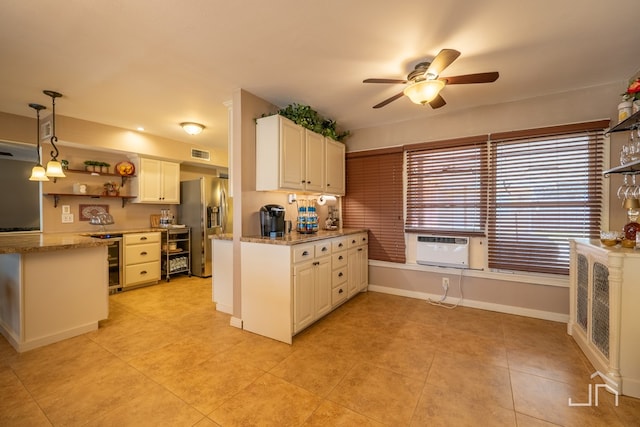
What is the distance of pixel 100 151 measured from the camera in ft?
13.9

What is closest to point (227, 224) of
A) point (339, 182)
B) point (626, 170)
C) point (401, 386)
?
point (339, 182)

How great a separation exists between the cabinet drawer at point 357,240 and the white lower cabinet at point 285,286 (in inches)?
19.5

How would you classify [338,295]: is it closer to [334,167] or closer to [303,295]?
[303,295]

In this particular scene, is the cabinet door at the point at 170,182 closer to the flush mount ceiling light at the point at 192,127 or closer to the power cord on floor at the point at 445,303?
the flush mount ceiling light at the point at 192,127

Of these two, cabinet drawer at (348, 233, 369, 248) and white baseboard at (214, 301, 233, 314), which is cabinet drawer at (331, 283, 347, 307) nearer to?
cabinet drawer at (348, 233, 369, 248)

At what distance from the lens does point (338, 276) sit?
10.5ft

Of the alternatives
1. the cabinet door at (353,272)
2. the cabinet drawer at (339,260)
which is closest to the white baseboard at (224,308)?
the cabinet drawer at (339,260)

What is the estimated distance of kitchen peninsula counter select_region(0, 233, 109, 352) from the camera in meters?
2.32

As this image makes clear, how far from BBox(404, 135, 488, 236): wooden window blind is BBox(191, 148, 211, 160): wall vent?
3.85 meters

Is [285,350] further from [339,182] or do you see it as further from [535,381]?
[339,182]

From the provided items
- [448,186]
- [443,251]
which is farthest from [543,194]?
[443,251]

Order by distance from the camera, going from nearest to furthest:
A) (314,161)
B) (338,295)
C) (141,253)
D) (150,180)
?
1. (338,295)
2. (314,161)
3. (141,253)
4. (150,180)

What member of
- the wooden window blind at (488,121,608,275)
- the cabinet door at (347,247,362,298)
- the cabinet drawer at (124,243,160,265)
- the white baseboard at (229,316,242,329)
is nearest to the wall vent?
the cabinet drawer at (124,243,160,265)

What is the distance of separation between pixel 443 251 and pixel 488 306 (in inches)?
32.5
